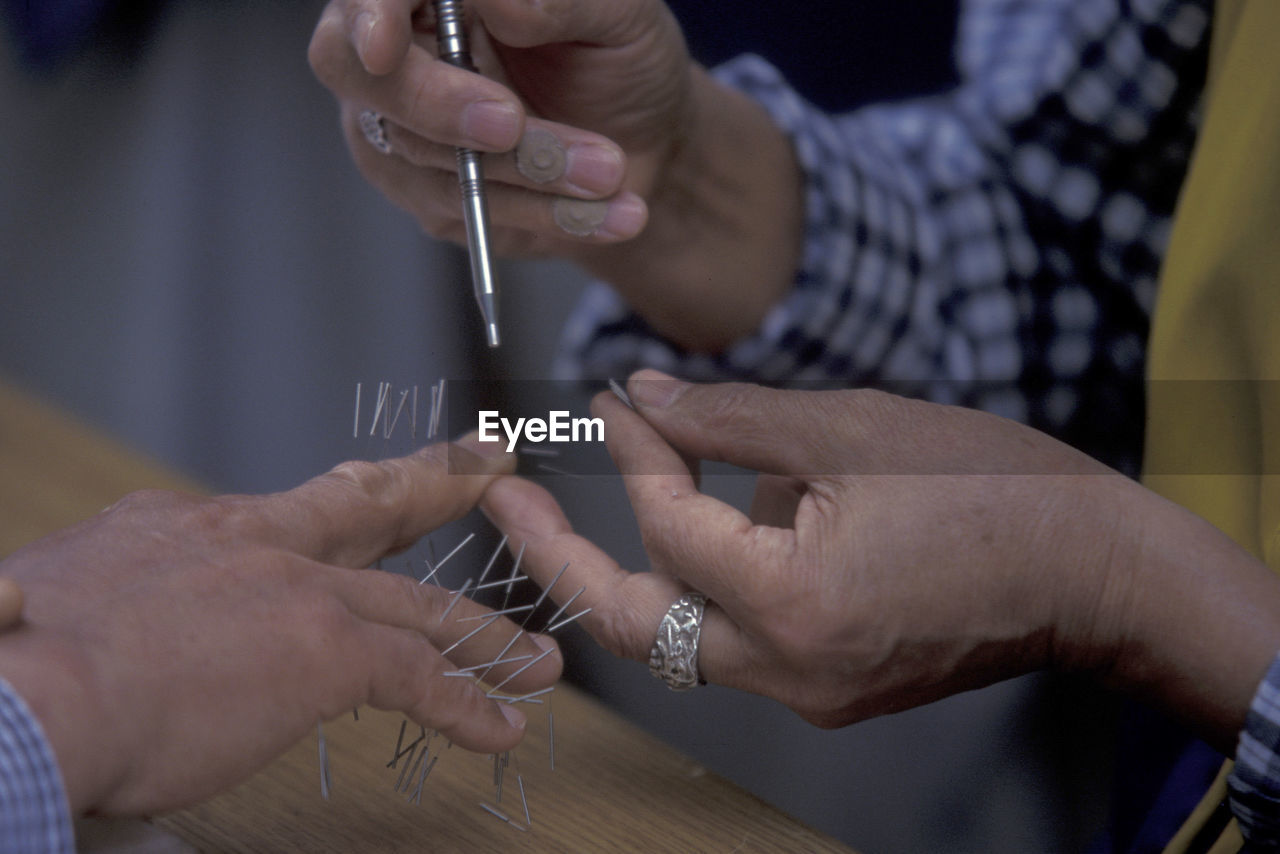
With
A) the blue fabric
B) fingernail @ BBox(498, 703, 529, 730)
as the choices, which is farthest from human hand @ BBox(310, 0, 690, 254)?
the blue fabric

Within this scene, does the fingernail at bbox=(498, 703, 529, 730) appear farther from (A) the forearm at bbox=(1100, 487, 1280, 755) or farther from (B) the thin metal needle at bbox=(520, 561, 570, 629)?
(A) the forearm at bbox=(1100, 487, 1280, 755)

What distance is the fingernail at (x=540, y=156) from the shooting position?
2.15 feet

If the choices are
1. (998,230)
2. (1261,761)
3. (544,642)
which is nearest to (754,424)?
(544,642)

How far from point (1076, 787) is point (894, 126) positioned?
2.07ft

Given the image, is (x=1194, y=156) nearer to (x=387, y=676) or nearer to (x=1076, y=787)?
(x=1076, y=787)

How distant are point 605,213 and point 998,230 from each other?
0.38 metres

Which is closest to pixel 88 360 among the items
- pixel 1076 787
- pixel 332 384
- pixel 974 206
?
pixel 332 384

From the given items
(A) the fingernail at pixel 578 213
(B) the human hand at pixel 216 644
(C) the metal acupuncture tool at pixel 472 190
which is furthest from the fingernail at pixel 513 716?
(A) the fingernail at pixel 578 213

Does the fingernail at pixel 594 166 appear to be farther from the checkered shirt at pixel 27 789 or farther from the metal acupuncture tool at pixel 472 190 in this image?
the checkered shirt at pixel 27 789

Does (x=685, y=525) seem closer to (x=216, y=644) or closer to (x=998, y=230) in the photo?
(x=216, y=644)

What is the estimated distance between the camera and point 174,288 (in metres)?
1.05

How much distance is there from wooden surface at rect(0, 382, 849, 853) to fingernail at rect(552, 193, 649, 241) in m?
A: 0.33

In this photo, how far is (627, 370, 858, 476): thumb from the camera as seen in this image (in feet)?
1.78

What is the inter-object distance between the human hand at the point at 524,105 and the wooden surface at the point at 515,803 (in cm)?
35
